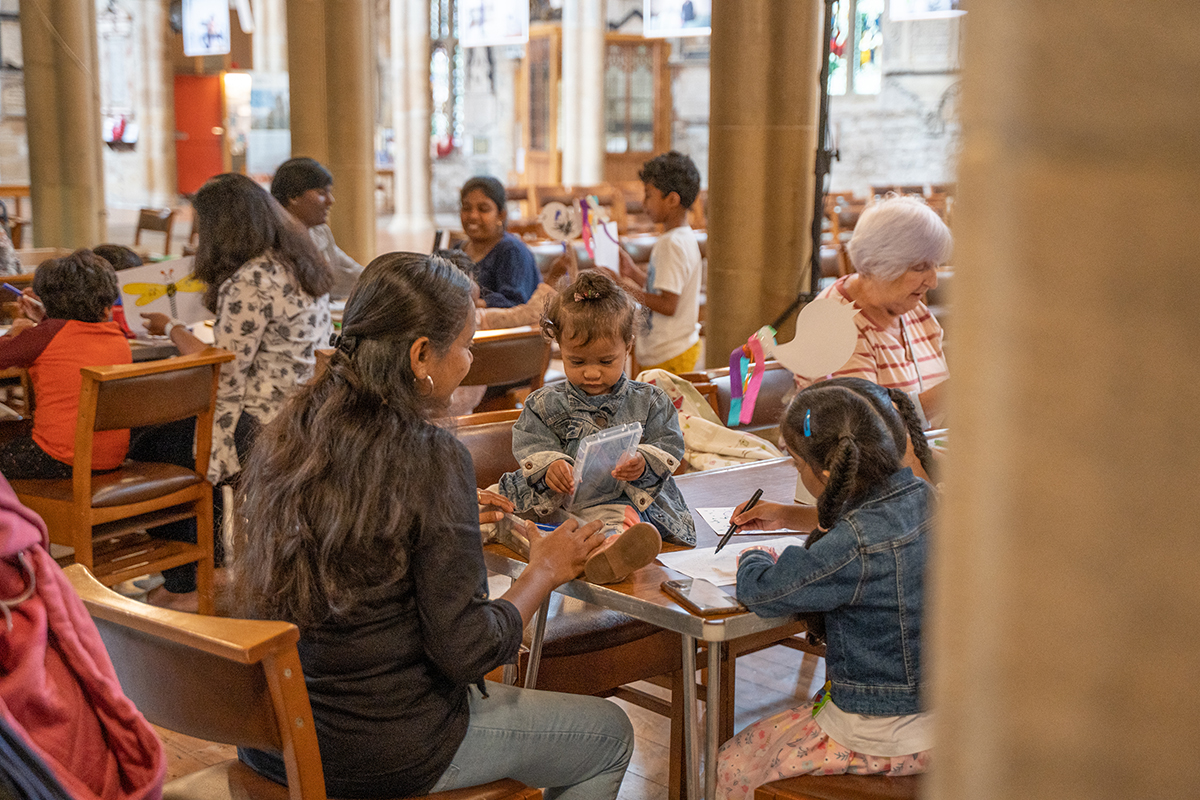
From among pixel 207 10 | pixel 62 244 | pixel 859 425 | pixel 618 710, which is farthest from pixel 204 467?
pixel 207 10

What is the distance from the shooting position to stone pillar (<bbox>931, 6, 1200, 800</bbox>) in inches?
16.8

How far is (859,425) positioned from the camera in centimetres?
188

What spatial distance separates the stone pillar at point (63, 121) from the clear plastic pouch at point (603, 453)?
30.6 ft

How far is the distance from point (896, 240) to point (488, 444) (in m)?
1.13

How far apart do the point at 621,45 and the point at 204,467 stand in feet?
48.7

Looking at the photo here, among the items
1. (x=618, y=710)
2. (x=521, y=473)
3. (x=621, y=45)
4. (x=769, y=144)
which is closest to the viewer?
(x=618, y=710)

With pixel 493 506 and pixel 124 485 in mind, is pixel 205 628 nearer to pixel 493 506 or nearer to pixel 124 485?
pixel 493 506

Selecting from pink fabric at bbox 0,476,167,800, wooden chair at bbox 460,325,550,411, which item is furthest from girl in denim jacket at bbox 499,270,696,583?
wooden chair at bbox 460,325,550,411

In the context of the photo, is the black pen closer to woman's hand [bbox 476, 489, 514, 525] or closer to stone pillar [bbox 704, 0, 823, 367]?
woman's hand [bbox 476, 489, 514, 525]

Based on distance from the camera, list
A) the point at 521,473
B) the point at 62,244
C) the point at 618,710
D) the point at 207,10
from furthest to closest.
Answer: the point at 207,10 < the point at 62,244 < the point at 521,473 < the point at 618,710

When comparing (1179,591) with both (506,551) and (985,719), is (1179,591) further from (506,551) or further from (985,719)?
(506,551)

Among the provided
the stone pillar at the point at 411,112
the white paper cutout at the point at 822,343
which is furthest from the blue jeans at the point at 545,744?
the stone pillar at the point at 411,112

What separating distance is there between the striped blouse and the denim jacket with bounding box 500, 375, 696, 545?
528mm

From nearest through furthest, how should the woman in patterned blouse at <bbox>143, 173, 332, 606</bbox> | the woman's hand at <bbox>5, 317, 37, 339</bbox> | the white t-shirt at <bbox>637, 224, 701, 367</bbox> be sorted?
the woman in patterned blouse at <bbox>143, 173, 332, 606</bbox>, the woman's hand at <bbox>5, 317, 37, 339</bbox>, the white t-shirt at <bbox>637, 224, 701, 367</bbox>
